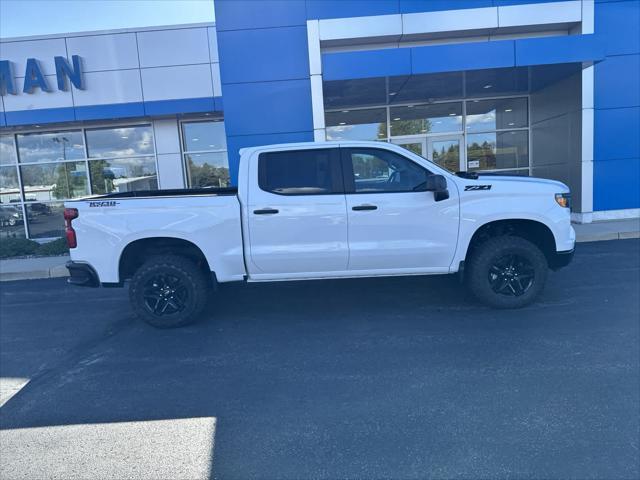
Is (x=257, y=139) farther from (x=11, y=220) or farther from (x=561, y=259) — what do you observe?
(x=11, y=220)

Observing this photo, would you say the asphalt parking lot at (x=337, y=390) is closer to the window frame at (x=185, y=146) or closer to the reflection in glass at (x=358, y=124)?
the window frame at (x=185, y=146)

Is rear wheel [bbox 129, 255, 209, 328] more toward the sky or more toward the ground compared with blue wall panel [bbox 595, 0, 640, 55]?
more toward the ground

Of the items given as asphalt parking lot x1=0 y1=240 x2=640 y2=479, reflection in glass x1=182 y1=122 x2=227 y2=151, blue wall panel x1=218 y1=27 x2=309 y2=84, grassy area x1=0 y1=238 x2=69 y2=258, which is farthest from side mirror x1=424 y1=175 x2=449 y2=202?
reflection in glass x1=182 y1=122 x2=227 y2=151

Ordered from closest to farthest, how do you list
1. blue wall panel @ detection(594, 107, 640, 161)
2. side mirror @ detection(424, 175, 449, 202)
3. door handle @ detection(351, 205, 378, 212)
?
1. side mirror @ detection(424, 175, 449, 202)
2. door handle @ detection(351, 205, 378, 212)
3. blue wall panel @ detection(594, 107, 640, 161)

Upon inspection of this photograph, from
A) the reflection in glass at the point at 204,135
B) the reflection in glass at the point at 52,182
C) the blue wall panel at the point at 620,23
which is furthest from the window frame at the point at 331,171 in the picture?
the reflection in glass at the point at 52,182

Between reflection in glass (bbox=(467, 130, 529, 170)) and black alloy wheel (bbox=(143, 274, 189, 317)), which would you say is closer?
black alloy wheel (bbox=(143, 274, 189, 317))

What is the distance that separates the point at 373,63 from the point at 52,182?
1105 centimetres

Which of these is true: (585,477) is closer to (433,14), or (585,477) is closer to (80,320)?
(80,320)

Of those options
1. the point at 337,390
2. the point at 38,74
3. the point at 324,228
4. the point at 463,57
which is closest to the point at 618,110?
the point at 463,57

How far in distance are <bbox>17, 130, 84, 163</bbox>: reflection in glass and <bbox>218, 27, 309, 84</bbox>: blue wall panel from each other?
6.87 m

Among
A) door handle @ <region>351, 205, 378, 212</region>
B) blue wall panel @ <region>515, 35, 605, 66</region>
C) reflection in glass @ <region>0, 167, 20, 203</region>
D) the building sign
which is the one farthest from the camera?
reflection in glass @ <region>0, 167, 20, 203</region>

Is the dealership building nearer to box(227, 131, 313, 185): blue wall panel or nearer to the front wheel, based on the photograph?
box(227, 131, 313, 185): blue wall panel

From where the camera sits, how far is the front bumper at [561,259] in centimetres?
575

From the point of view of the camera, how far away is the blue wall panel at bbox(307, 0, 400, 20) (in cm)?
1102
